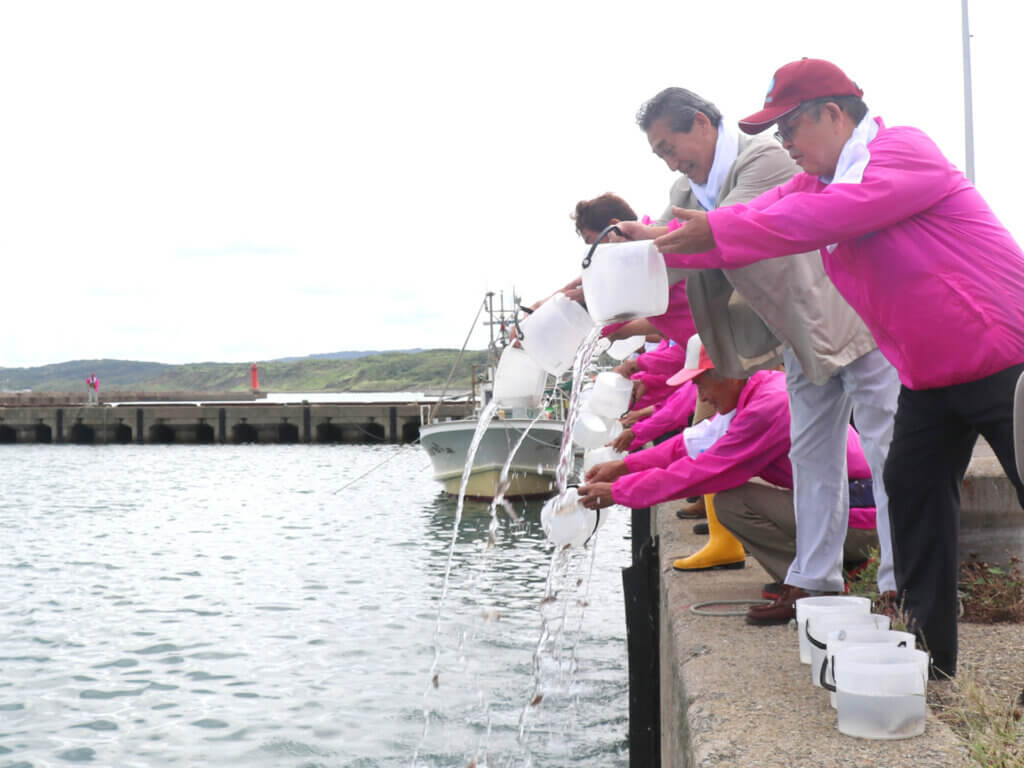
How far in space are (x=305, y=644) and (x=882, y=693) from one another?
28.0 feet

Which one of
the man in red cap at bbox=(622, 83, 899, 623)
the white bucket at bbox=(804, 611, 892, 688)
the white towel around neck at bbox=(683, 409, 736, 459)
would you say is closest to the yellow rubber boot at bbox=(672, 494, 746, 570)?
the white towel around neck at bbox=(683, 409, 736, 459)

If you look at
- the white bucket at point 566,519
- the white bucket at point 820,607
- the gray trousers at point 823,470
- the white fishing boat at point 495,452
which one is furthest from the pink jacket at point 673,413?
the white fishing boat at point 495,452

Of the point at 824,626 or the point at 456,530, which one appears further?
the point at 456,530

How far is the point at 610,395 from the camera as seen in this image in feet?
24.0

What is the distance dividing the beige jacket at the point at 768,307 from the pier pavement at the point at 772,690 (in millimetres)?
1027

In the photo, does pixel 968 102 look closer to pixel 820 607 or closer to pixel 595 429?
pixel 595 429

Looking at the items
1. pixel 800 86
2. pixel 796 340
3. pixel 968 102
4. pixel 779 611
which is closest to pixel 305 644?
pixel 779 611

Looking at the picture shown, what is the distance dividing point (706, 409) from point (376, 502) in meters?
20.6

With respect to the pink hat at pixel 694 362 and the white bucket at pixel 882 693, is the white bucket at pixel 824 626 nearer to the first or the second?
the white bucket at pixel 882 693

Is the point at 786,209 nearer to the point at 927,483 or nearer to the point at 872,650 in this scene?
the point at 927,483

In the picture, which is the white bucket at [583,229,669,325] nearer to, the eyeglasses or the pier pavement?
the eyeglasses

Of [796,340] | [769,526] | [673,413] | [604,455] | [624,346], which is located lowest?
[769,526]

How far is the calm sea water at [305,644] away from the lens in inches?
282

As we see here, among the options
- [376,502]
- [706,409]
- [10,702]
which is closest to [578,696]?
[706,409]
